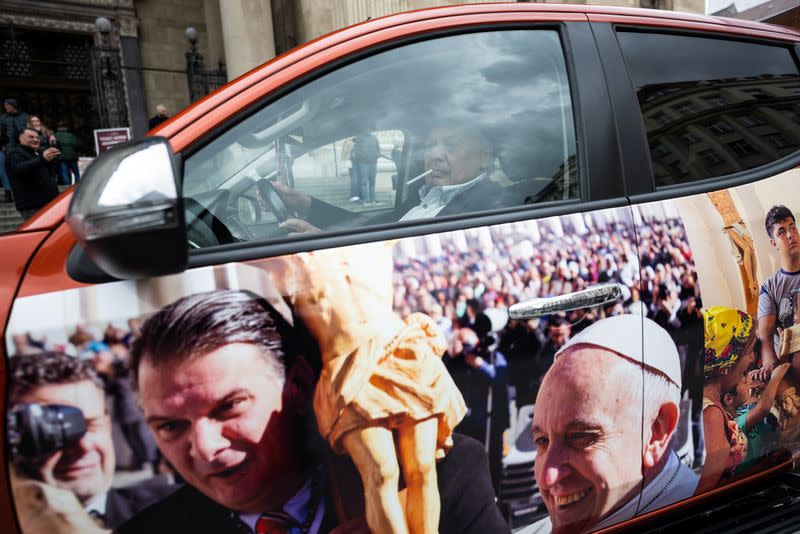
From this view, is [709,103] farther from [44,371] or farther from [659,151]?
[44,371]

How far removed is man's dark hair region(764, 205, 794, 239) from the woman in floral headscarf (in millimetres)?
282

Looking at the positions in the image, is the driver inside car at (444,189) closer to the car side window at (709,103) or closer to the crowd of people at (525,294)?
the crowd of people at (525,294)

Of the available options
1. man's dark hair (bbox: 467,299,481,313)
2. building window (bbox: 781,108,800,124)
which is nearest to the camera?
man's dark hair (bbox: 467,299,481,313)

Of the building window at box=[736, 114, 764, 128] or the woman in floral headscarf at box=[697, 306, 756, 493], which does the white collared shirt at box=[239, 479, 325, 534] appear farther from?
the building window at box=[736, 114, 764, 128]

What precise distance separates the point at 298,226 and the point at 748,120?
1457mm

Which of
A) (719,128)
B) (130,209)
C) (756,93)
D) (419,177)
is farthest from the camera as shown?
(756,93)

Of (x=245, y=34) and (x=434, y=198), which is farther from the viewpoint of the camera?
(x=245, y=34)

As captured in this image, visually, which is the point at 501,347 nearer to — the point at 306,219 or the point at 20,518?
the point at 306,219

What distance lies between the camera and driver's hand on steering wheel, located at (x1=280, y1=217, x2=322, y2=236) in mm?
1367

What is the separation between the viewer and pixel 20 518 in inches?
42.5

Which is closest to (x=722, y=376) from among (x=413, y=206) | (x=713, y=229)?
(x=713, y=229)

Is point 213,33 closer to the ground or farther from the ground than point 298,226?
farther from the ground

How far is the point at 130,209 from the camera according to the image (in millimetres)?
1017

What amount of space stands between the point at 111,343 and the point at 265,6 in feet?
48.0
